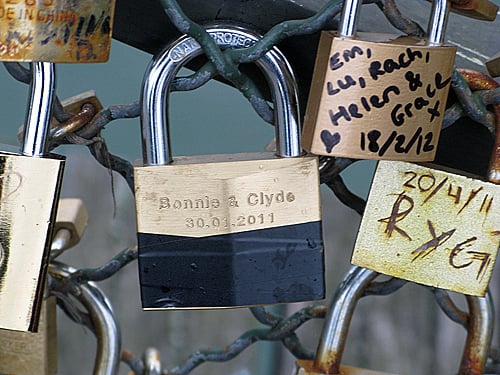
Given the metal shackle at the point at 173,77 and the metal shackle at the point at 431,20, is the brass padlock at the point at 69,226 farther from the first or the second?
the metal shackle at the point at 431,20

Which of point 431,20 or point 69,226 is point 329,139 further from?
point 69,226

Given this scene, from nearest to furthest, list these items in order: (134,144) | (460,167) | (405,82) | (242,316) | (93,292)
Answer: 1. (405,82)
2. (460,167)
3. (93,292)
4. (134,144)
5. (242,316)

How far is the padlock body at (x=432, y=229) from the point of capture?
2.27ft

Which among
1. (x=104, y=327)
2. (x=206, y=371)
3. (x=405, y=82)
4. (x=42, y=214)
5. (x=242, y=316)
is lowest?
(x=206, y=371)

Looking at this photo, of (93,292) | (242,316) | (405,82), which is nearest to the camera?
(405,82)

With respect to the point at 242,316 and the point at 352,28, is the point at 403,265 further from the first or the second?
the point at 242,316

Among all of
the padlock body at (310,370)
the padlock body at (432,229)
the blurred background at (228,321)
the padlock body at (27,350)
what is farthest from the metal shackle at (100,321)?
the blurred background at (228,321)

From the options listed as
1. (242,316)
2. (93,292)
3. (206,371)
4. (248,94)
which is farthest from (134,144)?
(206,371)

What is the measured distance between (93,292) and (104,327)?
0.04 metres

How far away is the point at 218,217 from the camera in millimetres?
688

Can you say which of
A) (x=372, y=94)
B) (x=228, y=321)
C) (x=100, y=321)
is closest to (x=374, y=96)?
(x=372, y=94)

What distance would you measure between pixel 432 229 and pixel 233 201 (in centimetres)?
16

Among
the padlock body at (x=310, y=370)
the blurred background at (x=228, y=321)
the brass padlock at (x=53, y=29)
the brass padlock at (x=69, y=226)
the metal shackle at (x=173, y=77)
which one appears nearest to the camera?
the brass padlock at (x=53, y=29)

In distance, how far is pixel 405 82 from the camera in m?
0.63
